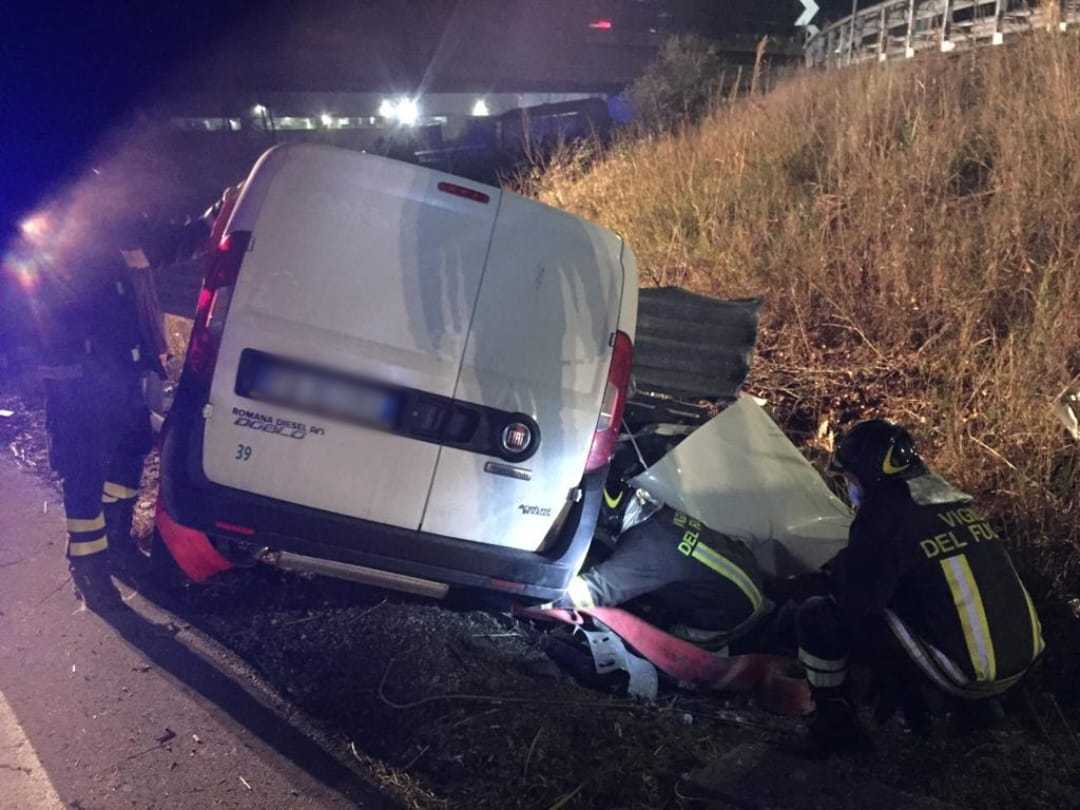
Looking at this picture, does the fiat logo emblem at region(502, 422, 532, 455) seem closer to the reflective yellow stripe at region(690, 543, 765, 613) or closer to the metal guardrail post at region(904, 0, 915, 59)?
the reflective yellow stripe at region(690, 543, 765, 613)

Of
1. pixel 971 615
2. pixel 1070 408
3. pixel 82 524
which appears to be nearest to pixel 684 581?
pixel 971 615

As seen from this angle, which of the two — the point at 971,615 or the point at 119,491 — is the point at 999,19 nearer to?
the point at 971,615

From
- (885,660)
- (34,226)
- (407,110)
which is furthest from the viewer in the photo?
(407,110)

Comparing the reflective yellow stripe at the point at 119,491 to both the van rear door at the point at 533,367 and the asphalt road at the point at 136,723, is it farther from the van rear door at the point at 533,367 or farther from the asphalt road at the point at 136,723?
the van rear door at the point at 533,367

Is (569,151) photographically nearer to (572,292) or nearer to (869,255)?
(869,255)

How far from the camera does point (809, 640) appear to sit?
2.97m

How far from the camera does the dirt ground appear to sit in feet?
8.21

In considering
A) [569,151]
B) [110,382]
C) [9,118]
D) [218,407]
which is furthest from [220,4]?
[218,407]

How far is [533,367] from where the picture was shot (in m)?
2.84

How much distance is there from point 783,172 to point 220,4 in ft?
61.0

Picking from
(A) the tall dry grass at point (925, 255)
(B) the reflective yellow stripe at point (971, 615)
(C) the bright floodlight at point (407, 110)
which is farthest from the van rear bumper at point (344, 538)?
(C) the bright floodlight at point (407, 110)

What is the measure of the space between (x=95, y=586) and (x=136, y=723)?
1052 millimetres

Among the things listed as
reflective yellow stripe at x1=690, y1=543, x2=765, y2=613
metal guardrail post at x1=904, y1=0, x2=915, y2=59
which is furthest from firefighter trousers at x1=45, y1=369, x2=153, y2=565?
metal guardrail post at x1=904, y1=0, x2=915, y2=59

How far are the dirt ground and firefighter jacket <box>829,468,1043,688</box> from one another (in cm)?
34
